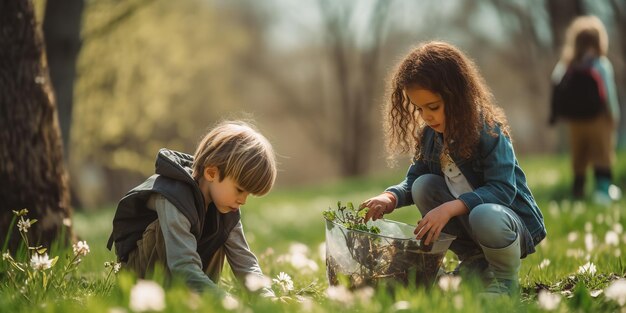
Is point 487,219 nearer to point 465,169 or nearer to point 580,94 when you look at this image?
point 465,169

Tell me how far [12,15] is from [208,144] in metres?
1.65

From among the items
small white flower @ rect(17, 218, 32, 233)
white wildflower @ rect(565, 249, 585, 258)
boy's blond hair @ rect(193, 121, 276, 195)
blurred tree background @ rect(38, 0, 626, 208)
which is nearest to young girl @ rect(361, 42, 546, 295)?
boy's blond hair @ rect(193, 121, 276, 195)

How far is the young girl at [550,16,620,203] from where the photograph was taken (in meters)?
8.11

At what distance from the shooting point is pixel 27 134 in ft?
12.7

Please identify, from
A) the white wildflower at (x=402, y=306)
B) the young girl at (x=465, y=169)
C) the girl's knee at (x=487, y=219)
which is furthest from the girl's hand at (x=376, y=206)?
the white wildflower at (x=402, y=306)

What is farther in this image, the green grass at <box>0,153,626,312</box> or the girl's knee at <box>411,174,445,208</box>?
the girl's knee at <box>411,174,445,208</box>

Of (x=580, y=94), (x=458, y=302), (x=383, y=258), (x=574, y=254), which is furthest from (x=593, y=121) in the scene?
(x=458, y=302)

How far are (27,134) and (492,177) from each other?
8.52 ft

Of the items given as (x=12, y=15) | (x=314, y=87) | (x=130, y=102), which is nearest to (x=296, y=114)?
(x=314, y=87)

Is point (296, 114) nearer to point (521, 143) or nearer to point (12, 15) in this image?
point (521, 143)

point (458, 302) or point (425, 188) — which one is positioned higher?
point (425, 188)

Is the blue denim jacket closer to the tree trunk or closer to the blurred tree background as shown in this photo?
the tree trunk

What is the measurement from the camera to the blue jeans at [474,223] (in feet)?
9.92

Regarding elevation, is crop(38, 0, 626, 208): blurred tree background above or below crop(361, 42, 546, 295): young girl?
above
